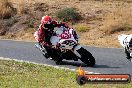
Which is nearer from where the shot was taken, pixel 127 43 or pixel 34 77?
pixel 127 43

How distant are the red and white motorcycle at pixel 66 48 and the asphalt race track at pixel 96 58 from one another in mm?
226

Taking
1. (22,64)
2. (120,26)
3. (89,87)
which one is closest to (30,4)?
(120,26)

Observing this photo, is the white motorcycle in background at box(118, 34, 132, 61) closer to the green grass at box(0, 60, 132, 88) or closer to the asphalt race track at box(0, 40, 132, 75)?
the green grass at box(0, 60, 132, 88)

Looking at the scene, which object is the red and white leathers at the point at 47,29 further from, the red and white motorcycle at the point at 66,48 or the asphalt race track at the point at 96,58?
the asphalt race track at the point at 96,58

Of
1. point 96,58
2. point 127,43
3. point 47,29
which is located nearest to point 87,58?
point 47,29

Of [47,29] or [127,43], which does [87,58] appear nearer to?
[47,29]

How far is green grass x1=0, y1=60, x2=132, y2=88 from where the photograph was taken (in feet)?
31.6

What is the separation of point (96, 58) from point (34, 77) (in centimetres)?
541

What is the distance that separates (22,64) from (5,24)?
1534 cm

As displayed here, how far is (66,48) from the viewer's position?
14.6m

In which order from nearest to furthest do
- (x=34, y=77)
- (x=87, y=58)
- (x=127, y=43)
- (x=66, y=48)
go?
(x=127, y=43) < (x=34, y=77) < (x=87, y=58) < (x=66, y=48)

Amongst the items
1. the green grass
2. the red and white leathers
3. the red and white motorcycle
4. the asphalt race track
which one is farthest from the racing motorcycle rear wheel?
the green grass

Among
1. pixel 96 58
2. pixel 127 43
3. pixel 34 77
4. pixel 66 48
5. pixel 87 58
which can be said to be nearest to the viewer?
pixel 127 43

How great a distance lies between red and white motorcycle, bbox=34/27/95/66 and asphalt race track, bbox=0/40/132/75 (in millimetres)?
226
